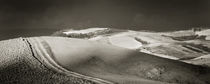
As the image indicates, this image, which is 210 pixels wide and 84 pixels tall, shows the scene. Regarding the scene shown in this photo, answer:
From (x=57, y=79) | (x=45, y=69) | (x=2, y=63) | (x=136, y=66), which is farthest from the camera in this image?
(x=136, y=66)

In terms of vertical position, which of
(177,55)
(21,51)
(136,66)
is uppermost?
(21,51)

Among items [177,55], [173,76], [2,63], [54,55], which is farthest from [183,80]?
[177,55]

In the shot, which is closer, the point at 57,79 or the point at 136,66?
the point at 57,79

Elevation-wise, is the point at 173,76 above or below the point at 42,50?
below

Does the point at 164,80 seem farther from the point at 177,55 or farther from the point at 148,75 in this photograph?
the point at 177,55

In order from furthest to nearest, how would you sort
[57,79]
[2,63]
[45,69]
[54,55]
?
[54,55] < [2,63] < [45,69] < [57,79]

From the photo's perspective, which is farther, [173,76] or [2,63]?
[173,76]

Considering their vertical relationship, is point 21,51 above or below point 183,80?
above

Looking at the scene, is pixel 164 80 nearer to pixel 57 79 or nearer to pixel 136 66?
pixel 136 66

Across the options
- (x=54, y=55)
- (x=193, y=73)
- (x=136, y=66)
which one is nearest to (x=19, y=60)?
(x=54, y=55)
